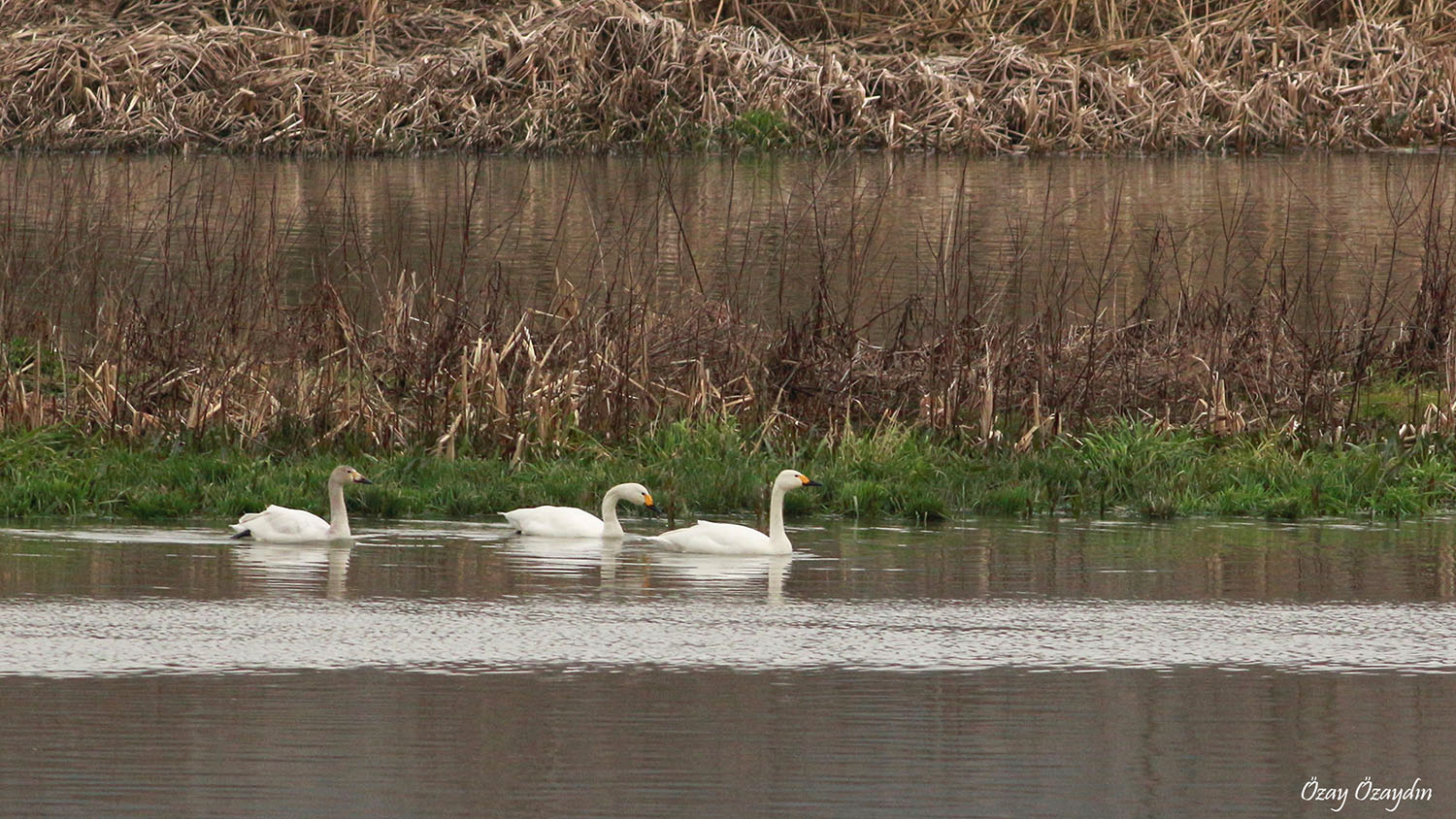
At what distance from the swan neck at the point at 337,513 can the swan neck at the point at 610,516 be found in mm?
1408

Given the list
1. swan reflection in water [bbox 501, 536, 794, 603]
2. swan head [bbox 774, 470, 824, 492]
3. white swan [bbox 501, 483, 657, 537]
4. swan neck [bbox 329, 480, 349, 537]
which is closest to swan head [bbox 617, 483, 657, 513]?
white swan [bbox 501, 483, 657, 537]

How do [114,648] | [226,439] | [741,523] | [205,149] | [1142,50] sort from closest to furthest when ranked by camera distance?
[114,648] < [741,523] < [226,439] < [205,149] < [1142,50]

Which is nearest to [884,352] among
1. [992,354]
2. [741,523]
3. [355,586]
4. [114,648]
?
[992,354]

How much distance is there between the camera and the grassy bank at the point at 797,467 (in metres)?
14.5

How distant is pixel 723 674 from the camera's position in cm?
983

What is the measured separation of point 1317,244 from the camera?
29.1 meters

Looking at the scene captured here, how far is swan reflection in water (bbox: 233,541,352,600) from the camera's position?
12.0 meters

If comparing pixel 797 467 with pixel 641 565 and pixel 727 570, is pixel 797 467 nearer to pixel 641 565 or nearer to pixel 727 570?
pixel 641 565

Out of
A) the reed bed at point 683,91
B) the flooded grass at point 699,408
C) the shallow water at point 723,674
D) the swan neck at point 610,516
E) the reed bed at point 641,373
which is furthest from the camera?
the reed bed at point 683,91

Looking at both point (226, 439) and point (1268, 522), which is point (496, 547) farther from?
point (1268, 522)

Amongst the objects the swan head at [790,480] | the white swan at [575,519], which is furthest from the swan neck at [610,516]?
the swan head at [790,480]

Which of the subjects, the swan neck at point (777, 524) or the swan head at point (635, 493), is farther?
the swan head at point (635, 493)

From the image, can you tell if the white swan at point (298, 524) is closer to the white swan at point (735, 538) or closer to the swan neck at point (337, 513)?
the swan neck at point (337, 513)

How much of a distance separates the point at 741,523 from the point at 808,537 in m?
0.82
